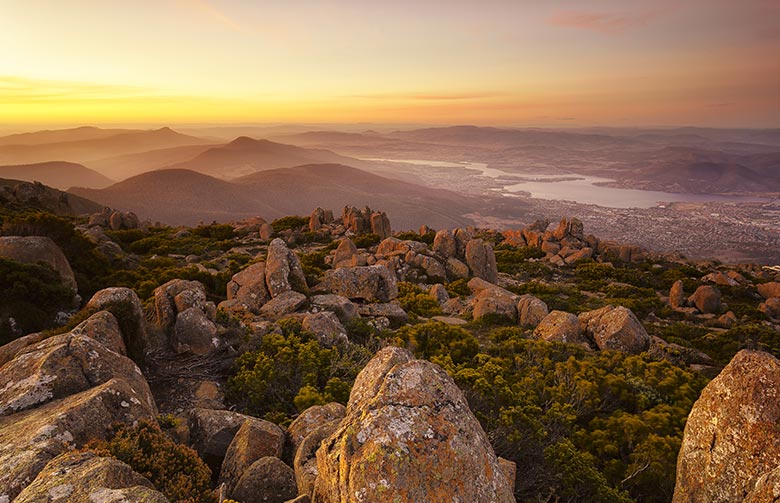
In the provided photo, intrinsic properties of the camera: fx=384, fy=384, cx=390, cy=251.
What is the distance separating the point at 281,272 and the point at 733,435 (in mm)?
14867

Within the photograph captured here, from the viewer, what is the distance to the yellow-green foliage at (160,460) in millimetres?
4840

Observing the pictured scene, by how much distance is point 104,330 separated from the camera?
8328 mm

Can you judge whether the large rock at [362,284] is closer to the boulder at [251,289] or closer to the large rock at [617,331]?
the boulder at [251,289]

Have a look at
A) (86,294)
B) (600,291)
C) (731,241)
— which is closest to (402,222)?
(731,241)

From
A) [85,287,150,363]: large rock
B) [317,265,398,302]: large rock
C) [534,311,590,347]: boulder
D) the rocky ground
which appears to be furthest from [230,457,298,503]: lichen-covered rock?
[317,265,398,302]: large rock

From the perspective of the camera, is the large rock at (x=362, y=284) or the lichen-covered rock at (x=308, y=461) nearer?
the lichen-covered rock at (x=308, y=461)

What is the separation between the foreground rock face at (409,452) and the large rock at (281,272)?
1256 centimetres

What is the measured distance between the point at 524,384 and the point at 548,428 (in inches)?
71.2

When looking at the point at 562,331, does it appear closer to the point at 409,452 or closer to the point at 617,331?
the point at 617,331

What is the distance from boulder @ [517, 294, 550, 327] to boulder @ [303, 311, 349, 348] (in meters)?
10.3

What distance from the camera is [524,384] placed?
10.5m

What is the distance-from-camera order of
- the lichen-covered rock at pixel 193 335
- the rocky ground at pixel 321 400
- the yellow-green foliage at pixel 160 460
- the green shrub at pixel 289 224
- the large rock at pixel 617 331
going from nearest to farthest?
1. the rocky ground at pixel 321 400
2. the yellow-green foliage at pixel 160 460
3. the lichen-covered rock at pixel 193 335
4. the large rock at pixel 617 331
5. the green shrub at pixel 289 224

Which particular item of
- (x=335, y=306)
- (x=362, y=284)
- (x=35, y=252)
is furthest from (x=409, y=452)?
(x=35, y=252)

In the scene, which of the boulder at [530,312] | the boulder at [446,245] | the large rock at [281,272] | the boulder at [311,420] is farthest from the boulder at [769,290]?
the boulder at [311,420]
